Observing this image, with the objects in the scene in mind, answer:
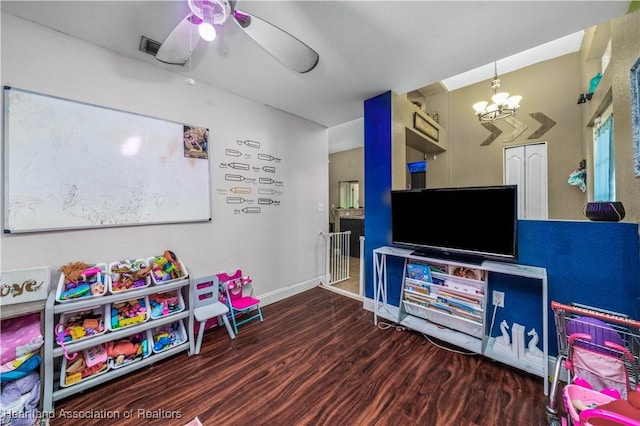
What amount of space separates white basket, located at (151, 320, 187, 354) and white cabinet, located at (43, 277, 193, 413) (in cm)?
1

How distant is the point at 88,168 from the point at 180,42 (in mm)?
1216

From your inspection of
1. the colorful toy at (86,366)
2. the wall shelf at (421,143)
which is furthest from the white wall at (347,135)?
the colorful toy at (86,366)

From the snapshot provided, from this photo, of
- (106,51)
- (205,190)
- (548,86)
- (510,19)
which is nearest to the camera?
(510,19)

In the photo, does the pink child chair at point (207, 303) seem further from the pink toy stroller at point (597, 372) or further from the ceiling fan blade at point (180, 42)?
the pink toy stroller at point (597, 372)

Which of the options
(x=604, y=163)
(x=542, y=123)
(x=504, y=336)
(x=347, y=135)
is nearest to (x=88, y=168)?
(x=504, y=336)

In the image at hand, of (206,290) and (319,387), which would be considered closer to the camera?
(319,387)

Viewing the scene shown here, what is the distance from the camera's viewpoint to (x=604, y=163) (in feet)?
9.10

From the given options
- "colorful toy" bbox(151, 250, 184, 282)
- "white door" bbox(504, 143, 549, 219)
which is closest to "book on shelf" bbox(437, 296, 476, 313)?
"colorful toy" bbox(151, 250, 184, 282)

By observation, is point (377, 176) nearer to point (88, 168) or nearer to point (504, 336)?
point (504, 336)

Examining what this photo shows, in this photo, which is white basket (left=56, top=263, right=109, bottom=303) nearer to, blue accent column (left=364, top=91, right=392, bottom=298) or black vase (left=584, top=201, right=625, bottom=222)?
blue accent column (left=364, top=91, right=392, bottom=298)

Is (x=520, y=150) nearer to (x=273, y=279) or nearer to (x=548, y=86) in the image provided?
(x=548, y=86)

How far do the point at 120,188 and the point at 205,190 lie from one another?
0.68 metres

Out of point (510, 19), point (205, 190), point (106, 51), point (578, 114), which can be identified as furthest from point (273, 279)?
point (578, 114)

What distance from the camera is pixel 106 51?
1896 millimetres
